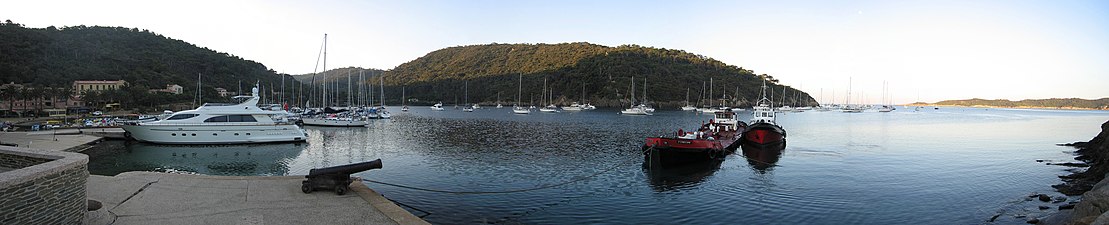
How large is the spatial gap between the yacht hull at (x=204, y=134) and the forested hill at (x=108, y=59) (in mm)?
57261

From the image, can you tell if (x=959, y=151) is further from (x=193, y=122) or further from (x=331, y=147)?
(x=193, y=122)

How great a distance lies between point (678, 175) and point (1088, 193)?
12371mm

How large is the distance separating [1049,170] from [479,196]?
2731 cm

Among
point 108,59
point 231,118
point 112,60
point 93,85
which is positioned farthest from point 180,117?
point 108,59

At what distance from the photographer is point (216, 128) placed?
103ft

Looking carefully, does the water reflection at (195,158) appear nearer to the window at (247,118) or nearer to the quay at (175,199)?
the window at (247,118)

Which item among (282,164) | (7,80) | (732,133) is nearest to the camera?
(282,164)

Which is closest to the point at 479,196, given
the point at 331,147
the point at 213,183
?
the point at 213,183

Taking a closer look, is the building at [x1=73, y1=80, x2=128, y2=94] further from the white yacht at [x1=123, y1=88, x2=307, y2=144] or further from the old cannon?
the old cannon

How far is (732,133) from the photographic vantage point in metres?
35.5

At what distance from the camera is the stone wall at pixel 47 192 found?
6867mm

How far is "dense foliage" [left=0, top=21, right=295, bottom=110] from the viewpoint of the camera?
81.4 meters

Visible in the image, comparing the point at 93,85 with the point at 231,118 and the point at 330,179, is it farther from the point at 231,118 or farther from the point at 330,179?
the point at 330,179

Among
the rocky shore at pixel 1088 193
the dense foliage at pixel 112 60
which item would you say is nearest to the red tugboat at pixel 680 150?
the rocky shore at pixel 1088 193
